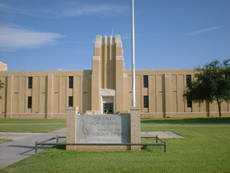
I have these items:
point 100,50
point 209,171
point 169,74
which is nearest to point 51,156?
point 209,171

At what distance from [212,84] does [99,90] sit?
19.4 m

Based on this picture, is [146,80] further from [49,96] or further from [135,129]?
[135,129]

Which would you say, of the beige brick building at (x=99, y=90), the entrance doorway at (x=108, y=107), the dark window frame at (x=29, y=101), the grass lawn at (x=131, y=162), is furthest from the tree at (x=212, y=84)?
the grass lawn at (x=131, y=162)

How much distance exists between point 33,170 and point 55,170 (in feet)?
2.12

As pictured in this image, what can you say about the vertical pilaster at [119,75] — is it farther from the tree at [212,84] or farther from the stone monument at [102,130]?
the stone monument at [102,130]

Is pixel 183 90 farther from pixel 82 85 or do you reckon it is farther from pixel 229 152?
pixel 229 152

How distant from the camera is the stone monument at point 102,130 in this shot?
15773 mm

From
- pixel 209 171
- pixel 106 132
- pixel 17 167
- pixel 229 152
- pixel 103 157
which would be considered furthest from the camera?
pixel 106 132

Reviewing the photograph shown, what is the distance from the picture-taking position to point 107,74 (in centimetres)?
6406

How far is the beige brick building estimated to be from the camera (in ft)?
206

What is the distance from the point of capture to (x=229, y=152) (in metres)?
14.6

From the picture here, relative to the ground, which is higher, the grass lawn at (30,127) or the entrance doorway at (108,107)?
the entrance doorway at (108,107)

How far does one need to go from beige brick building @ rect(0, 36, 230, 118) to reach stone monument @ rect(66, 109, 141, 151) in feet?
151

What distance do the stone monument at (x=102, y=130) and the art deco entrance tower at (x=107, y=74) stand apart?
45.4 m
